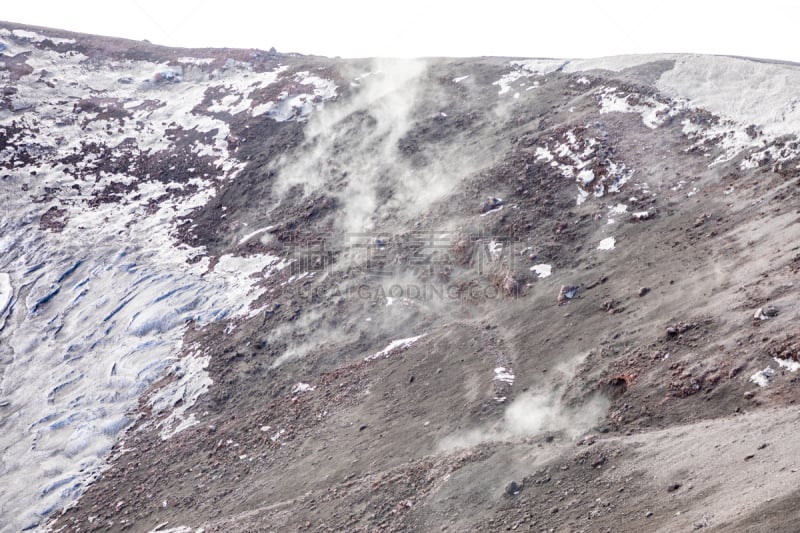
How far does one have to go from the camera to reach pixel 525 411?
17.9 m

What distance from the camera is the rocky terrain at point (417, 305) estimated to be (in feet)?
50.5

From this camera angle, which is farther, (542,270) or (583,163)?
(583,163)

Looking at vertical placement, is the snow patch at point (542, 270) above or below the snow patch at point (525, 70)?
below

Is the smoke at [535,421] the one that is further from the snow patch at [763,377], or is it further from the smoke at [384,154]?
the smoke at [384,154]

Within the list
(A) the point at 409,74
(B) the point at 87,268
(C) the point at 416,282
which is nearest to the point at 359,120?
(A) the point at 409,74

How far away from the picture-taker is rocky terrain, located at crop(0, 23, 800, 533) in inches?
606

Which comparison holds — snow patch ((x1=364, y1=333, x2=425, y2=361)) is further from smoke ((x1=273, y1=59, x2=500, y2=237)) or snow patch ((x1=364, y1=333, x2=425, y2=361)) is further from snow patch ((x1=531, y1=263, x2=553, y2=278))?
smoke ((x1=273, y1=59, x2=500, y2=237))

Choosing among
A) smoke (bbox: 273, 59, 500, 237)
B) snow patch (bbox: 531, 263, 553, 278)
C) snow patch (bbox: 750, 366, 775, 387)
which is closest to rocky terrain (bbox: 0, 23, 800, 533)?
snow patch (bbox: 750, 366, 775, 387)

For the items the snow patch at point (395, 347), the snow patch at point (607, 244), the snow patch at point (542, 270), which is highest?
the snow patch at point (607, 244)

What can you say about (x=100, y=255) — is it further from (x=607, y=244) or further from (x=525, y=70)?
(x=525, y=70)

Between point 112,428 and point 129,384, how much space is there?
2218 mm

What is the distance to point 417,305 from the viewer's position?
24578 mm

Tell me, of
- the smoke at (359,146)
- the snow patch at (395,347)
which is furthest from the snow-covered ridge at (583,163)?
the snow patch at (395,347)

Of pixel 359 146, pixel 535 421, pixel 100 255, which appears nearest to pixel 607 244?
pixel 535 421
